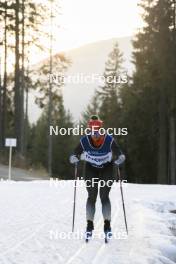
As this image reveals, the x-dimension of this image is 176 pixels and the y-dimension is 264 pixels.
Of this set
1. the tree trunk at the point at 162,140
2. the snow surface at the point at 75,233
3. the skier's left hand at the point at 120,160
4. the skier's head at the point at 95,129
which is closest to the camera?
the snow surface at the point at 75,233

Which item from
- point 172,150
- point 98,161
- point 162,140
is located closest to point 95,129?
point 98,161

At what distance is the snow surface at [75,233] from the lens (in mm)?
8414

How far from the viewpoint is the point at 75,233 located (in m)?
10.6

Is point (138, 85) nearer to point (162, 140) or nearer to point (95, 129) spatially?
point (162, 140)

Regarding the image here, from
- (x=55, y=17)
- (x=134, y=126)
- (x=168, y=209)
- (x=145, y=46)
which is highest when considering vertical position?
(x=55, y=17)

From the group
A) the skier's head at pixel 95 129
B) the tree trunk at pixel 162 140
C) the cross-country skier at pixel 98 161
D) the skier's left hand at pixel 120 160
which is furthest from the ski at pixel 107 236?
the tree trunk at pixel 162 140

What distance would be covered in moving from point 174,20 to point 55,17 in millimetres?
10442

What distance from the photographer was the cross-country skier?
983 cm

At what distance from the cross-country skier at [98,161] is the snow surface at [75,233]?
0.59m

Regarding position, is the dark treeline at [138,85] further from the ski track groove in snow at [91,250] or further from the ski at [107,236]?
the ski track groove in snow at [91,250]

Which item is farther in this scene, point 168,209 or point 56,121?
point 56,121

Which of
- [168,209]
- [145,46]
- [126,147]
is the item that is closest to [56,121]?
[126,147]

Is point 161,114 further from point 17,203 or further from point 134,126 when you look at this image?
point 17,203

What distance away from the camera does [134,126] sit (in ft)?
159
